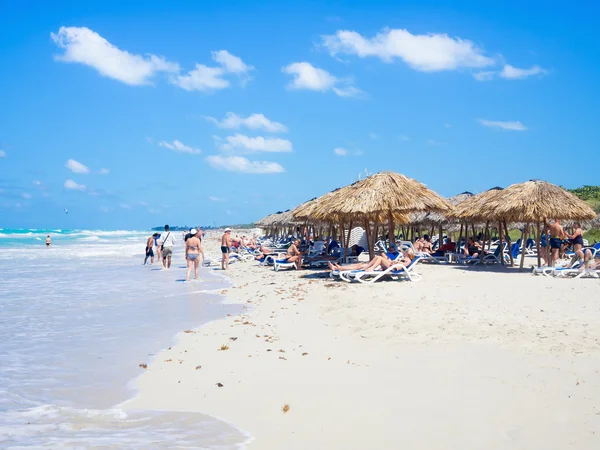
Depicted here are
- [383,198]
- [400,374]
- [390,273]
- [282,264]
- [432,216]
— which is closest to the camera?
[400,374]

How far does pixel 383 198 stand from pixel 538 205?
4.16 meters

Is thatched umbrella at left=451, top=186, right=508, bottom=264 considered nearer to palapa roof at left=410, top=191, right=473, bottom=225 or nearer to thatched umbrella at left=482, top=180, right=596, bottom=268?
thatched umbrella at left=482, top=180, right=596, bottom=268

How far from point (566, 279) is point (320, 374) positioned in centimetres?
793

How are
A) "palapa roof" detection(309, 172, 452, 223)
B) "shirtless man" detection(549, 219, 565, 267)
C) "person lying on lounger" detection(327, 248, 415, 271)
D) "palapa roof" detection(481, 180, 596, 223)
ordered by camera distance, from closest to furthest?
"person lying on lounger" detection(327, 248, 415, 271), "palapa roof" detection(309, 172, 452, 223), "shirtless man" detection(549, 219, 565, 267), "palapa roof" detection(481, 180, 596, 223)

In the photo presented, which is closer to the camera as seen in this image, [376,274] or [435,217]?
[376,274]

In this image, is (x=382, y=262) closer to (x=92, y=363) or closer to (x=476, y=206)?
(x=476, y=206)

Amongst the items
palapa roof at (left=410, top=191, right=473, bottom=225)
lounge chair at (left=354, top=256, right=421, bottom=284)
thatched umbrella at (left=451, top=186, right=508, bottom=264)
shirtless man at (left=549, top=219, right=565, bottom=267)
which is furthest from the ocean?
palapa roof at (left=410, top=191, right=473, bottom=225)

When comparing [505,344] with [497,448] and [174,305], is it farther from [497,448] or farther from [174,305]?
[174,305]

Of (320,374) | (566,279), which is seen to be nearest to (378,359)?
(320,374)

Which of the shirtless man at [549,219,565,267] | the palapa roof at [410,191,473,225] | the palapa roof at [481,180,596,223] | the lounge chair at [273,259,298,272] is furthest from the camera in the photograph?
the palapa roof at [410,191,473,225]

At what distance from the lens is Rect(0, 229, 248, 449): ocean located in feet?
11.4

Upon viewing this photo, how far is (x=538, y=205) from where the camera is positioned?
39.6ft

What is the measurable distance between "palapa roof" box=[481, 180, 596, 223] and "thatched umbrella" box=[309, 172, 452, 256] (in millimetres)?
1668

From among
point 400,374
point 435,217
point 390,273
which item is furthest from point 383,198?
point 435,217
